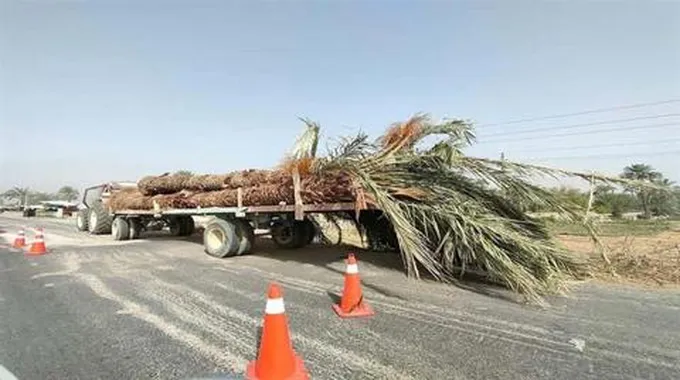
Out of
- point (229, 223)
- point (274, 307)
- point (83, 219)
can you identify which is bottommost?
point (274, 307)

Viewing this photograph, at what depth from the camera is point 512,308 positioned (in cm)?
653

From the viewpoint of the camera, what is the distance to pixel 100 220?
1873 cm

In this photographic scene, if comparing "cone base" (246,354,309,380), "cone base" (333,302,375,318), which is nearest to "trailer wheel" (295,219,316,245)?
"cone base" (333,302,375,318)

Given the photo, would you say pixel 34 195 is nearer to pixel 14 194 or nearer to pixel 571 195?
pixel 14 194

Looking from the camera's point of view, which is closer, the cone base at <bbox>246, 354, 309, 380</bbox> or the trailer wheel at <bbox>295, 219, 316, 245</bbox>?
the cone base at <bbox>246, 354, 309, 380</bbox>

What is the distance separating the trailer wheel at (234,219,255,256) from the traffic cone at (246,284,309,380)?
25.6 feet

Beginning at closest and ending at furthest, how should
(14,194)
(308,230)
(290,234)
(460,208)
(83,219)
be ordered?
(460,208) → (290,234) → (308,230) → (83,219) → (14,194)

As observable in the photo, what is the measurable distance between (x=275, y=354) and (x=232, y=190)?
803 centimetres

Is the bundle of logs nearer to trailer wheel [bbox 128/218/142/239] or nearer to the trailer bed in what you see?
the trailer bed

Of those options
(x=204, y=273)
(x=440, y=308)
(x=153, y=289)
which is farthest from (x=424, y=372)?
(x=204, y=273)

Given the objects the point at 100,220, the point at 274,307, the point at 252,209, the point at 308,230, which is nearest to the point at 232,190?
the point at 252,209

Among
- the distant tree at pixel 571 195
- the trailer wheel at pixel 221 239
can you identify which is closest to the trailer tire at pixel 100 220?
the trailer wheel at pixel 221 239

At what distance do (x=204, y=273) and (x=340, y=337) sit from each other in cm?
480

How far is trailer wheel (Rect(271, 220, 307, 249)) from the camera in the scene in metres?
13.2
